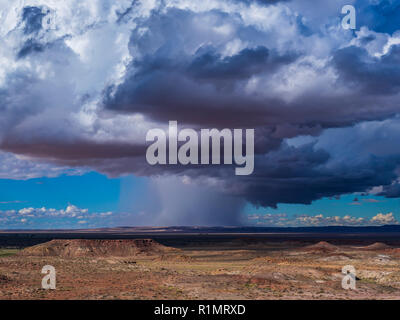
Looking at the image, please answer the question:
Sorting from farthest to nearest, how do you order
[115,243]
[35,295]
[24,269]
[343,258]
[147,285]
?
[115,243] → [343,258] → [24,269] → [147,285] → [35,295]

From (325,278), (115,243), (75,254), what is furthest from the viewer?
(115,243)

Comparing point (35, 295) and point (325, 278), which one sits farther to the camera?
point (325, 278)

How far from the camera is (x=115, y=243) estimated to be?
566 feet

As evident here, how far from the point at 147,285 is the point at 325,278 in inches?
1034
